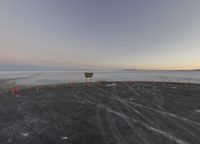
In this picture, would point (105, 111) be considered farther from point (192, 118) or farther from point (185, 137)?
point (192, 118)

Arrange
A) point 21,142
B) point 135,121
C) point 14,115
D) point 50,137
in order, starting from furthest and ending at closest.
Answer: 1. point 14,115
2. point 135,121
3. point 50,137
4. point 21,142

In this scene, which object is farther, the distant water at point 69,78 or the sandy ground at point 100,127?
the distant water at point 69,78

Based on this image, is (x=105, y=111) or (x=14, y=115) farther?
(x=105, y=111)

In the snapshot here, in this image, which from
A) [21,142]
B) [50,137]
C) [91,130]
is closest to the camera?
[21,142]

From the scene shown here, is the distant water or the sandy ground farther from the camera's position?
the distant water

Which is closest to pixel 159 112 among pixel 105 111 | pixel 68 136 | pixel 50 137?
pixel 105 111

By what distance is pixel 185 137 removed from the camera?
403 centimetres

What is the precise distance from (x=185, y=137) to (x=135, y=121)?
6.10 feet

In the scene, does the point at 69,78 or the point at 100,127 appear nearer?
the point at 100,127

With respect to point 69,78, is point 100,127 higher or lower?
lower

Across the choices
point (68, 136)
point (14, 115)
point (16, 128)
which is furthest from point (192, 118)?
point (14, 115)

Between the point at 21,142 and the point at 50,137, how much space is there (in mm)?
874

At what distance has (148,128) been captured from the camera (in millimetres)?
4676

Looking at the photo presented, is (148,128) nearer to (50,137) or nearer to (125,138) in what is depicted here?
(125,138)
